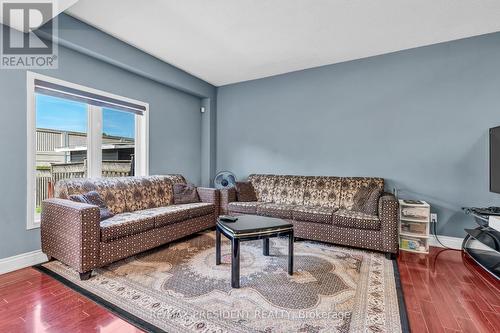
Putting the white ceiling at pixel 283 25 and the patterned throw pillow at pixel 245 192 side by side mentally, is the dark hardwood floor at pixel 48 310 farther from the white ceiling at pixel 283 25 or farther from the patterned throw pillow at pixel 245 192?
the white ceiling at pixel 283 25

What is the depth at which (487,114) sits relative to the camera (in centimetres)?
288

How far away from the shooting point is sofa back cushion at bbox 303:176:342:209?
3.48 metres

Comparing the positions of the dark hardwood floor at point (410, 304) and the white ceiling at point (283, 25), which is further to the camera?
the white ceiling at point (283, 25)

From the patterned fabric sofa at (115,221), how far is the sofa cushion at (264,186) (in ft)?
2.36

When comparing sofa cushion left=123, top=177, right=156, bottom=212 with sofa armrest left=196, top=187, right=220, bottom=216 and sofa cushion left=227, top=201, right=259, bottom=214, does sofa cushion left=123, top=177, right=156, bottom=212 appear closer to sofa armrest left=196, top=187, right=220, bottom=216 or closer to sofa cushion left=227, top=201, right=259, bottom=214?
sofa armrest left=196, top=187, right=220, bottom=216

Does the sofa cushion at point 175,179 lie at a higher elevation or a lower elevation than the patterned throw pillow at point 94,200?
higher

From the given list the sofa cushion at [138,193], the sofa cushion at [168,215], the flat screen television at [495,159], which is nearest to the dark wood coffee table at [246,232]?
the sofa cushion at [168,215]

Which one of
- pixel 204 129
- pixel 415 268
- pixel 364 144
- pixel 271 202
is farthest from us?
pixel 204 129

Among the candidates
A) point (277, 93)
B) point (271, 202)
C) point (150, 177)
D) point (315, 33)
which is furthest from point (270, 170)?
point (315, 33)

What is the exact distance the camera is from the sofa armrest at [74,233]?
211 centimetres

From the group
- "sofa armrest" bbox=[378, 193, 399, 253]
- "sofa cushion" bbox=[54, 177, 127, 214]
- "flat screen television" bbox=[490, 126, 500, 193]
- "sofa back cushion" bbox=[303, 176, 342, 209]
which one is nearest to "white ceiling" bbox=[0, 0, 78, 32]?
"sofa cushion" bbox=[54, 177, 127, 214]

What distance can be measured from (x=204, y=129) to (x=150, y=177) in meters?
1.61

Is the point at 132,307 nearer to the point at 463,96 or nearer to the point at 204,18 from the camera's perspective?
the point at 204,18

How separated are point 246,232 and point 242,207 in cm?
154
